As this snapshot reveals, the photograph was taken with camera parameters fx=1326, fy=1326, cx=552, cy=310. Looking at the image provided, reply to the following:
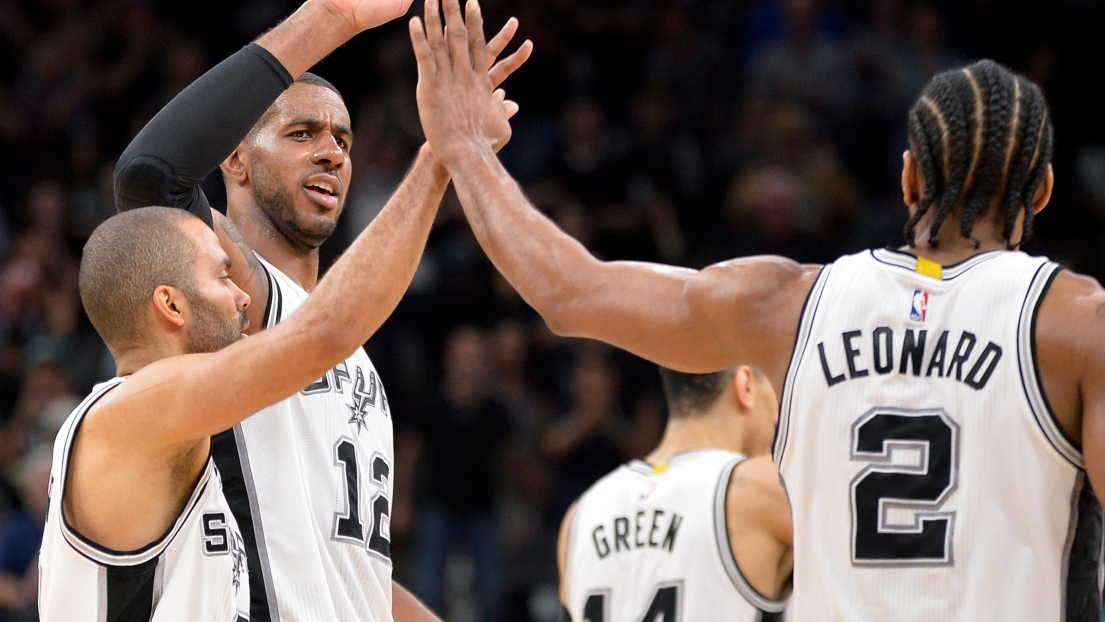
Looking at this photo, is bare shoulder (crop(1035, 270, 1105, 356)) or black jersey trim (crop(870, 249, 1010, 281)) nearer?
bare shoulder (crop(1035, 270, 1105, 356))

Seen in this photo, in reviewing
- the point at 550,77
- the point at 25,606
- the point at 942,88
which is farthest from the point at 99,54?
the point at 942,88

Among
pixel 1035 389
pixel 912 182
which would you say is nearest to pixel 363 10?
pixel 912 182

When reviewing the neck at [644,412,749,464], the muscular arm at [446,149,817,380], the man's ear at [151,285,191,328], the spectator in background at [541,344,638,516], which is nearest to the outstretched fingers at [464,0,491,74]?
the muscular arm at [446,149,817,380]

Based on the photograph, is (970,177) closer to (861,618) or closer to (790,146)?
(861,618)

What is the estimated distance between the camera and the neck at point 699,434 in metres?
5.88

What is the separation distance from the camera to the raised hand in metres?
4.38

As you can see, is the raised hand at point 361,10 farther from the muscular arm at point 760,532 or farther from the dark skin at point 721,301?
the muscular arm at point 760,532

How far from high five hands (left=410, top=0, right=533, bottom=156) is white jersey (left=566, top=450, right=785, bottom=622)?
2.03 metres

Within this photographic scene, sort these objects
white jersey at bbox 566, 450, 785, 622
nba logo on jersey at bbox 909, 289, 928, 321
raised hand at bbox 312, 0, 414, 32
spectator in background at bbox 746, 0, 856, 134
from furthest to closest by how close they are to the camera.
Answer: spectator in background at bbox 746, 0, 856, 134, white jersey at bbox 566, 450, 785, 622, raised hand at bbox 312, 0, 414, 32, nba logo on jersey at bbox 909, 289, 928, 321

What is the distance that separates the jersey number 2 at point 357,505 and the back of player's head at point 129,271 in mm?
857

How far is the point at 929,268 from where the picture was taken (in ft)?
10.9

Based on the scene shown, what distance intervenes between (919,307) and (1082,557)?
28.0 inches

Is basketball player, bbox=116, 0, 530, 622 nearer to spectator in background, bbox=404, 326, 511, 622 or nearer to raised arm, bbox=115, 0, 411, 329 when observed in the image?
raised arm, bbox=115, 0, 411, 329

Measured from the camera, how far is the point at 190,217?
147 inches
